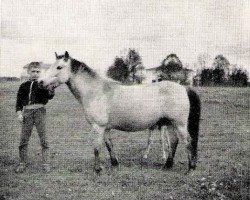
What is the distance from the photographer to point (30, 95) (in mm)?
6223

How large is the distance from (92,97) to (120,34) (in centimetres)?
109

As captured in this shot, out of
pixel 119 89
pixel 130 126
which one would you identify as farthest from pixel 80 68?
pixel 130 126

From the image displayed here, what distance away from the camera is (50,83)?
6070 mm

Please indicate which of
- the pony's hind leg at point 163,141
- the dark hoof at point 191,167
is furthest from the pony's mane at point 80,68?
the dark hoof at point 191,167

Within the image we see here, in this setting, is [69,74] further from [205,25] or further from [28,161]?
[205,25]

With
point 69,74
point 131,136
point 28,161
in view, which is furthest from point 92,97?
point 131,136

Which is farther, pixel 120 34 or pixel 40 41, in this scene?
pixel 120 34

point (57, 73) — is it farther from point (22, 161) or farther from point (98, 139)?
point (22, 161)

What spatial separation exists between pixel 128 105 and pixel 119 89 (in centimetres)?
30

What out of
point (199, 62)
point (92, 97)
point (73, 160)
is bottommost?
point (73, 160)

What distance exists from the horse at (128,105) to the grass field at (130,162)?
453mm

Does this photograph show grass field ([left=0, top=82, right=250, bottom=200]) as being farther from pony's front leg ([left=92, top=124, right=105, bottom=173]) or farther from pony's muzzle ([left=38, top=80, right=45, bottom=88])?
pony's muzzle ([left=38, top=80, right=45, bottom=88])

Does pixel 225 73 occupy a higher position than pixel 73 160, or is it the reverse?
pixel 225 73

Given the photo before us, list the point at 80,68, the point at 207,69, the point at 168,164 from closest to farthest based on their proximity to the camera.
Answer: the point at 80,68
the point at 168,164
the point at 207,69
